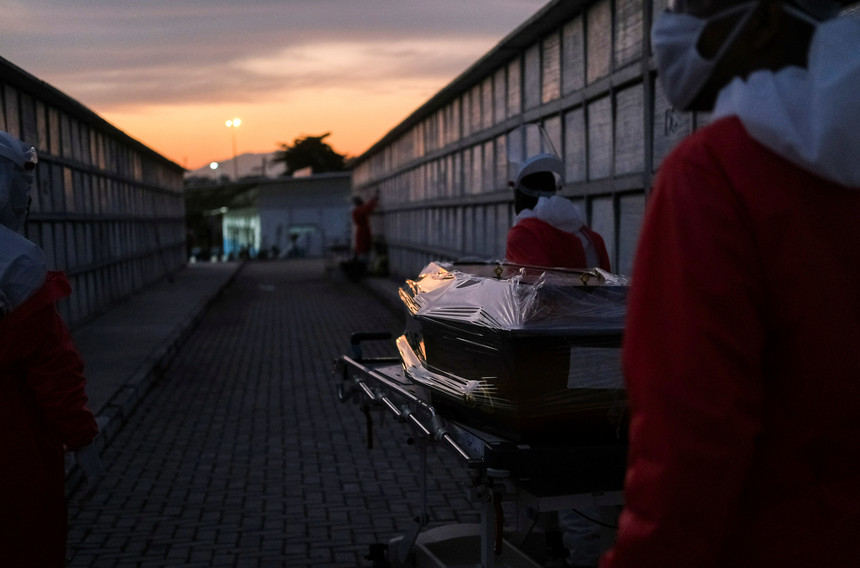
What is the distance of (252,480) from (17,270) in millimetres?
4046

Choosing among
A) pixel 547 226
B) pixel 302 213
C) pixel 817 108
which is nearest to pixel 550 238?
pixel 547 226

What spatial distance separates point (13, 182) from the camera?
3.41 meters

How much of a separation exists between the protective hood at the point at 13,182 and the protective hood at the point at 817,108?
2.68 meters

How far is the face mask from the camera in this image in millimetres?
1556

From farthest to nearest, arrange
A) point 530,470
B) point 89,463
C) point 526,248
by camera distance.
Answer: point 526,248 < point 89,463 < point 530,470

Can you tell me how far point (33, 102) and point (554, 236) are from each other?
10509 mm

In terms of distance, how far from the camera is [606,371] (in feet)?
10.2

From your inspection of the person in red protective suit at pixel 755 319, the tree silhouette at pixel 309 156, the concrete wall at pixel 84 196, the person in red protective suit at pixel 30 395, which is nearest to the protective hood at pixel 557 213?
the person in red protective suit at pixel 30 395

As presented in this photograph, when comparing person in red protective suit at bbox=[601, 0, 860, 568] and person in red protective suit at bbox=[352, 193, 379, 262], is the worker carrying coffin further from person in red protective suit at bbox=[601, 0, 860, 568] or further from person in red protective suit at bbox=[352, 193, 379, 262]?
person in red protective suit at bbox=[352, 193, 379, 262]

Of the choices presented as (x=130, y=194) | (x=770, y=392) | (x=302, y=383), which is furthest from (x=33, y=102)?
(x=770, y=392)

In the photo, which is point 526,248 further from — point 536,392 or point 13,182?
point 13,182

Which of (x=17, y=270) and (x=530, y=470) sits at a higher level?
(x=17, y=270)

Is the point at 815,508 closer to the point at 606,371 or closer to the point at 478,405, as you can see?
the point at 606,371

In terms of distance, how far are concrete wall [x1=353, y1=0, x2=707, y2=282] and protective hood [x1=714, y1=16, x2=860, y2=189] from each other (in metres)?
5.80
